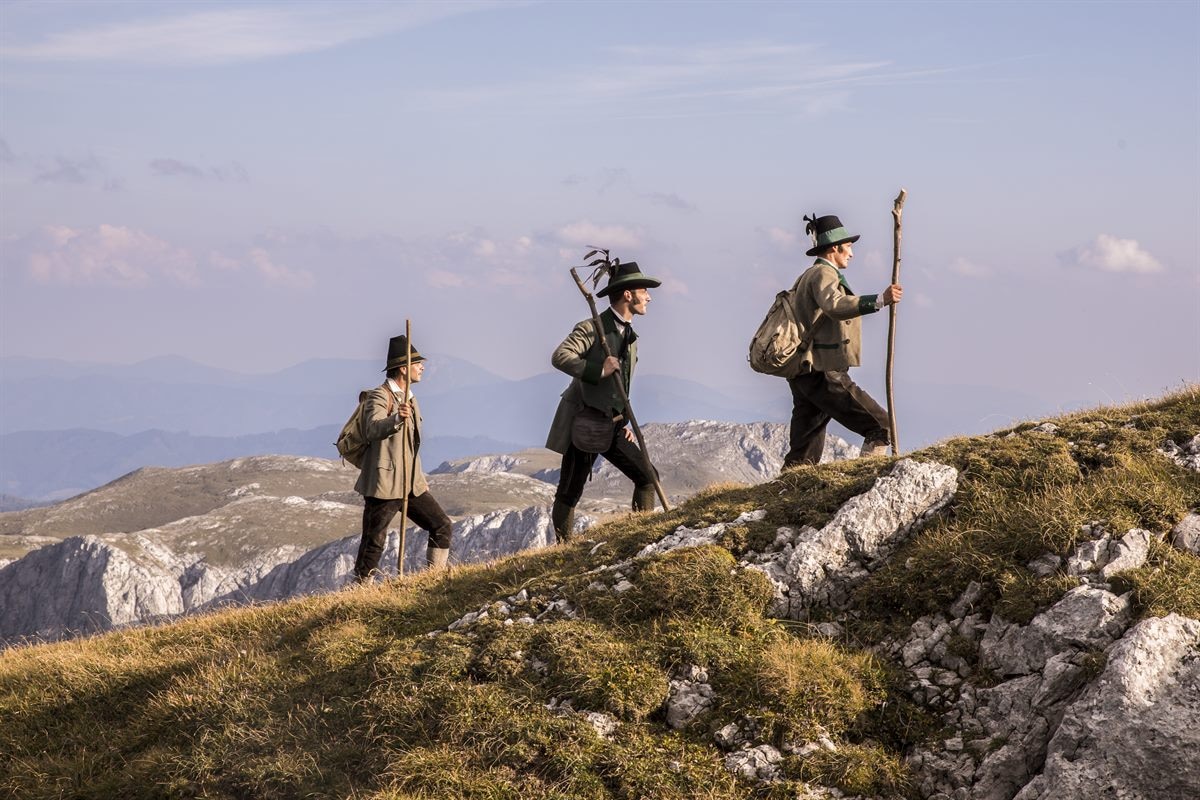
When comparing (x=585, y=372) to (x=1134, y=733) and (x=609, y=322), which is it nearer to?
(x=609, y=322)

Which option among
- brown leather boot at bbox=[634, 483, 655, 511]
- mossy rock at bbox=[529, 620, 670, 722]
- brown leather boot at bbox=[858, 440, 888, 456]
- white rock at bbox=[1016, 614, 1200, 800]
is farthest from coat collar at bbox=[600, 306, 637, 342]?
white rock at bbox=[1016, 614, 1200, 800]

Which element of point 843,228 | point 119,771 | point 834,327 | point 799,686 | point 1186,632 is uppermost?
point 843,228

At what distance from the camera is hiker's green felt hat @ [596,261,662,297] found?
49.3ft

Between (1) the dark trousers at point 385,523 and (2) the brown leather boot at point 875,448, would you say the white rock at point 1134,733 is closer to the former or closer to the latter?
(2) the brown leather boot at point 875,448

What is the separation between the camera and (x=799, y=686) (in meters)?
9.19

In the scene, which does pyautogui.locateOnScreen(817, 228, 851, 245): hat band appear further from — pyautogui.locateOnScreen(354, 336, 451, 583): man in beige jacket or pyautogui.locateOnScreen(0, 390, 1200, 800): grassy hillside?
pyautogui.locateOnScreen(354, 336, 451, 583): man in beige jacket

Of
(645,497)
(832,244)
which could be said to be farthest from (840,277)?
(645,497)

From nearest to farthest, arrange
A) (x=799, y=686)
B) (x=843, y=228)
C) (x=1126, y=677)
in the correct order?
(x=1126, y=677) → (x=799, y=686) → (x=843, y=228)

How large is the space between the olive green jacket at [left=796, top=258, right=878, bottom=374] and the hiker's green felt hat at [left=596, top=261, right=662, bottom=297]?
84.9 inches

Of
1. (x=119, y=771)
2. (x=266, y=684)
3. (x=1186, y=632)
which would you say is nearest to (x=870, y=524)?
(x=1186, y=632)

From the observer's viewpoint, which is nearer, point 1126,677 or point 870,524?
point 1126,677

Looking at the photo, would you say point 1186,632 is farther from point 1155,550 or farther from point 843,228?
point 843,228

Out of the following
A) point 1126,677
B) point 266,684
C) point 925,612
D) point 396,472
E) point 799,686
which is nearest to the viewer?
point 1126,677

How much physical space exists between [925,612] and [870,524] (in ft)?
4.32
